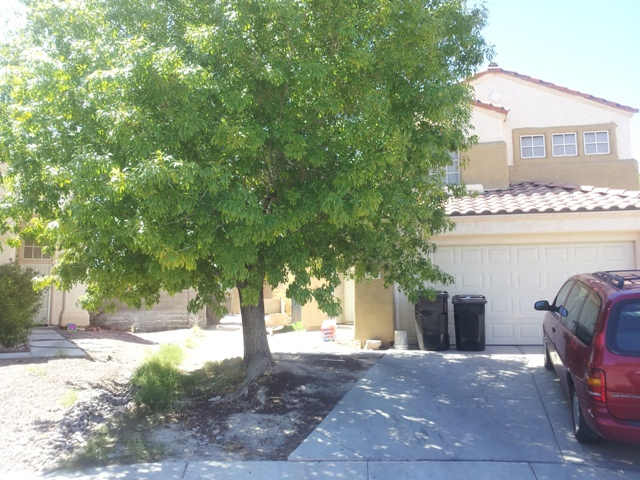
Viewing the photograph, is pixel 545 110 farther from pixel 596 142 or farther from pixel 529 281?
pixel 529 281

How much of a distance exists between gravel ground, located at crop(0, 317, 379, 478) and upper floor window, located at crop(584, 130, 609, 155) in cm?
899

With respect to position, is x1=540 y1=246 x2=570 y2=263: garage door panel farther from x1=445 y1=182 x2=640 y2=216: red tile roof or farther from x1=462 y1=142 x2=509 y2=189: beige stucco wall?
x1=462 y1=142 x2=509 y2=189: beige stucco wall

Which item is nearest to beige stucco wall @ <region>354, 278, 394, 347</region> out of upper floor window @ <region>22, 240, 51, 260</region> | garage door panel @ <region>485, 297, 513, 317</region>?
garage door panel @ <region>485, 297, 513, 317</region>

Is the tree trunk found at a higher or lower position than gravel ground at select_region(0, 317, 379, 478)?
higher

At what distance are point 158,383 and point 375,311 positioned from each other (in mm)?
4945

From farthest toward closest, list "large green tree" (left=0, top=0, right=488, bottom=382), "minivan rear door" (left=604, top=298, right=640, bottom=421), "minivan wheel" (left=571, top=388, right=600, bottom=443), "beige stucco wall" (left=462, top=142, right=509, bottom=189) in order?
"beige stucco wall" (left=462, top=142, right=509, bottom=189)
"large green tree" (left=0, top=0, right=488, bottom=382)
"minivan wheel" (left=571, top=388, right=600, bottom=443)
"minivan rear door" (left=604, top=298, right=640, bottom=421)

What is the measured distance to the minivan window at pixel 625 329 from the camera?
533cm

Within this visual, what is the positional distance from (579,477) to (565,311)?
2.42m

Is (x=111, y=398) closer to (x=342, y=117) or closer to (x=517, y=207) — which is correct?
(x=342, y=117)

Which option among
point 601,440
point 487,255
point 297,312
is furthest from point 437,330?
point 297,312

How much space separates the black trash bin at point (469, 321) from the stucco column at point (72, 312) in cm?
1026

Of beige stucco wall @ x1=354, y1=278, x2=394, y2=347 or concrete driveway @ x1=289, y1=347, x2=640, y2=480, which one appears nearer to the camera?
concrete driveway @ x1=289, y1=347, x2=640, y2=480

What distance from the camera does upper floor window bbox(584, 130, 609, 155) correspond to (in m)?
15.7

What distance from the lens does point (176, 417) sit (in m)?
7.36
